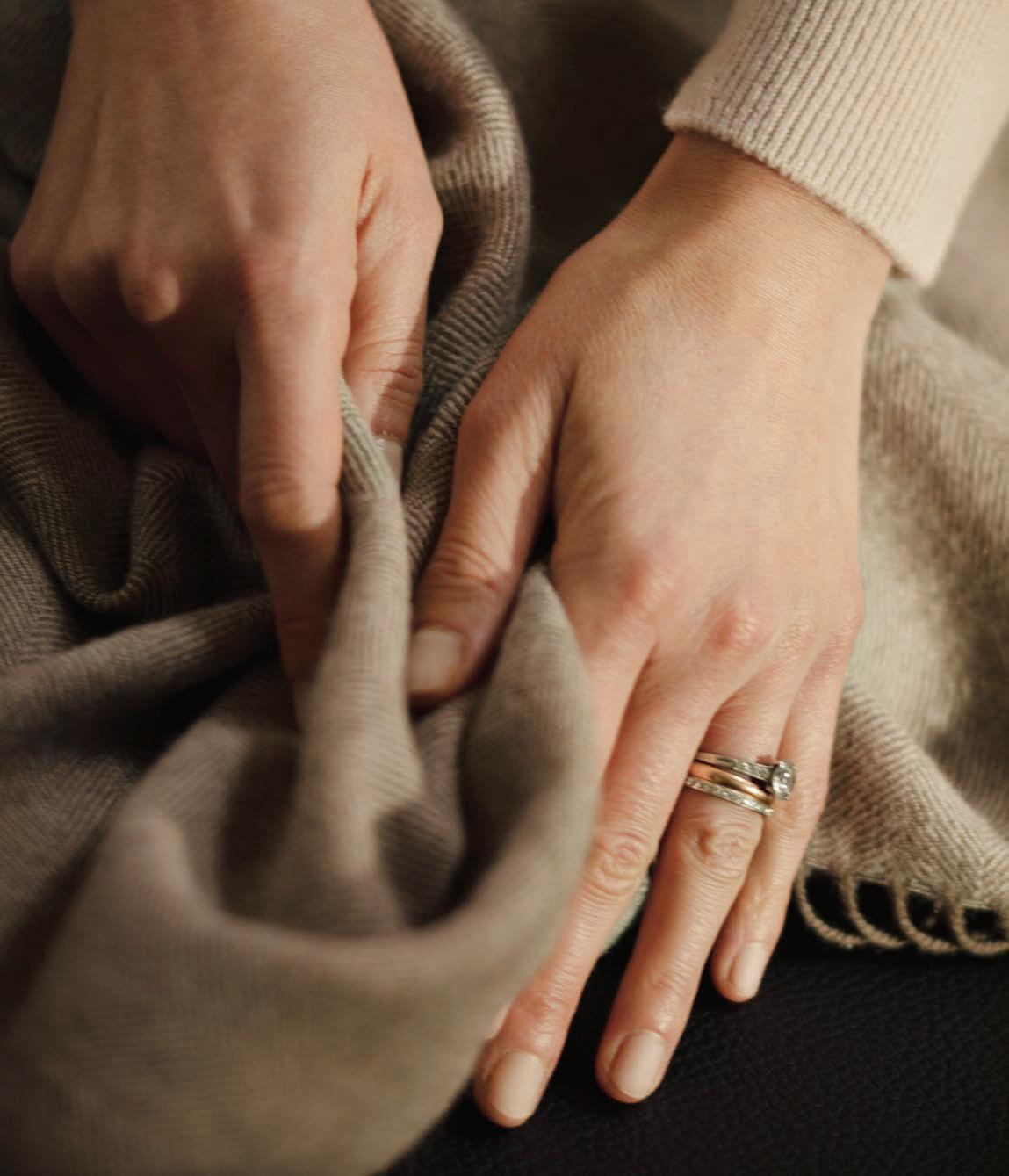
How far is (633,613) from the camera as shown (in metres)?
0.45

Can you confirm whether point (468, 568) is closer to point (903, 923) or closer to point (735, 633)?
point (735, 633)

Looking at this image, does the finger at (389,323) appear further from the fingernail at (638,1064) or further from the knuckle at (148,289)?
the fingernail at (638,1064)

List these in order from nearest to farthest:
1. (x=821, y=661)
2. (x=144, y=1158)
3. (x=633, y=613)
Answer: (x=144, y=1158)
(x=633, y=613)
(x=821, y=661)

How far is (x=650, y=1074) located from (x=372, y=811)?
0.23m

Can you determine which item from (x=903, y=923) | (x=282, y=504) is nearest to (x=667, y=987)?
(x=903, y=923)

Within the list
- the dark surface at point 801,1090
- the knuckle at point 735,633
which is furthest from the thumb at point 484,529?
the dark surface at point 801,1090

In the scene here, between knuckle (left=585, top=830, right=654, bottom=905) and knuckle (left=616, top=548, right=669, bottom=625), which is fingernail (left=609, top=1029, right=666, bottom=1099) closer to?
knuckle (left=585, top=830, right=654, bottom=905)

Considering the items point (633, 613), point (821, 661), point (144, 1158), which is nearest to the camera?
point (144, 1158)

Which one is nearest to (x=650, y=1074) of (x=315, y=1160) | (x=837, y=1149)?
(x=837, y=1149)

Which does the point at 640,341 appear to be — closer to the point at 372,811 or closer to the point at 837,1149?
the point at 372,811

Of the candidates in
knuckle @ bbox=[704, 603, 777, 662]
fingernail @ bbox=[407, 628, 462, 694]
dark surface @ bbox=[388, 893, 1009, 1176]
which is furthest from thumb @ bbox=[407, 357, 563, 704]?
dark surface @ bbox=[388, 893, 1009, 1176]

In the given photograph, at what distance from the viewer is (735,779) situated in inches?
20.7

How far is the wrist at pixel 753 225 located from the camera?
54 centimetres

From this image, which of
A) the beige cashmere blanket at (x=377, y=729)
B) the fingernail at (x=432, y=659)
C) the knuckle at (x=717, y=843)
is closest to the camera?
the beige cashmere blanket at (x=377, y=729)
